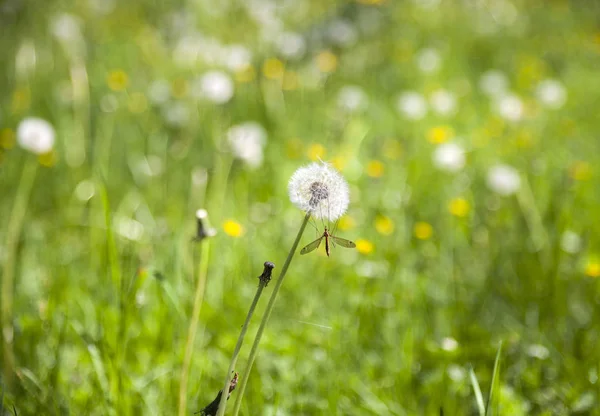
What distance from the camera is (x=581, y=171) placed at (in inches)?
84.3

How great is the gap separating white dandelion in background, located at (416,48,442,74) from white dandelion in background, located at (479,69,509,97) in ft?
0.91

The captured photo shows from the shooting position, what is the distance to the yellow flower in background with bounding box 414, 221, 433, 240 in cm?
184

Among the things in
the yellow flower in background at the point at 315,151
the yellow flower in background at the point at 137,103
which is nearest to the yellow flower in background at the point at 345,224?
the yellow flower in background at the point at 315,151

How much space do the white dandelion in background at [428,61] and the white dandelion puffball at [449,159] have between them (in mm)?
1188

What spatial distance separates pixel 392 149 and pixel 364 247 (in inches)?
34.0

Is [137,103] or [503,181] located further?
[137,103]

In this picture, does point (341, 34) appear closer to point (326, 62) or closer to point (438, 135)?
point (326, 62)

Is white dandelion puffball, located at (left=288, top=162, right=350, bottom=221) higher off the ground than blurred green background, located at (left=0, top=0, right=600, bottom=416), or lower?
higher

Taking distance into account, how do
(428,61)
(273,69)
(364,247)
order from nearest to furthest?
(364,247) → (273,69) → (428,61)

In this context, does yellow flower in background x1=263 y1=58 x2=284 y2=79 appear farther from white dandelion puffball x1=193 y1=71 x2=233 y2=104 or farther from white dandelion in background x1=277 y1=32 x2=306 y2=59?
white dandelion puffball x1=193 y1=71 x2=233 y2=104

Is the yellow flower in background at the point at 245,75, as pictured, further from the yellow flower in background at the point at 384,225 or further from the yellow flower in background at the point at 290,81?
the yellow flower in background at the point at 384,225

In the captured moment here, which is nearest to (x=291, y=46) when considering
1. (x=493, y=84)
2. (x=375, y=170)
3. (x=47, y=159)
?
(x=493, y=84)

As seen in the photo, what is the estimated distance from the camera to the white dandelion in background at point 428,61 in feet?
11.2

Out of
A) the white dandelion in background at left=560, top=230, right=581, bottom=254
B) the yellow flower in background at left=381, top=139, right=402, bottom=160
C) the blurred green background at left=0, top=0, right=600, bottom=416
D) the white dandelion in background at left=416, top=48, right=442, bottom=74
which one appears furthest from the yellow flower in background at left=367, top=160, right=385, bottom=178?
the white dandelion in background at left=416, top=48, right=442, bottom=74
